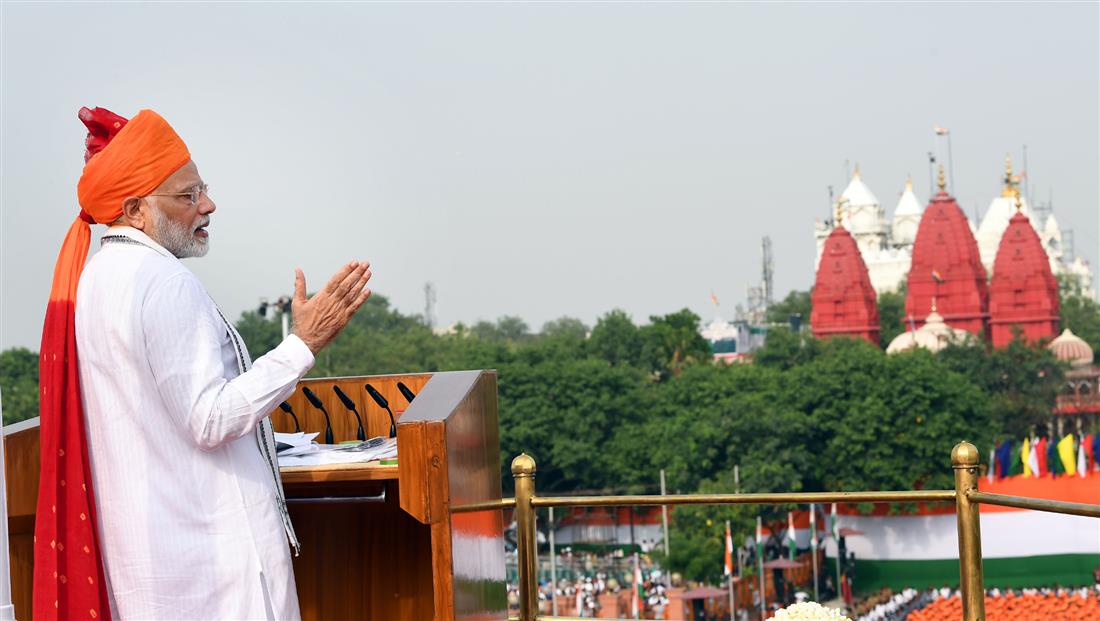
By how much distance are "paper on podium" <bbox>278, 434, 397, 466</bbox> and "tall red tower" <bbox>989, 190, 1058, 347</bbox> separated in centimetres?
6027

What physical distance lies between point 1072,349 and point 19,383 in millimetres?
38255

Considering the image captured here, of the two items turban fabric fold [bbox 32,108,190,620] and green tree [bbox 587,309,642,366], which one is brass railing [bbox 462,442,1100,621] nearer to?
turban fabric fold [bbox 32,108,190,620]

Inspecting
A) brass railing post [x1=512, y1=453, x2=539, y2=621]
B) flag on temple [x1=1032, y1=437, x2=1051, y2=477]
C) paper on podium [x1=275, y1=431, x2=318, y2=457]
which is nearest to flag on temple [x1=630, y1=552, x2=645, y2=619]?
flag on temple [x1=1032, y1=437, x2=1051, y2=477]

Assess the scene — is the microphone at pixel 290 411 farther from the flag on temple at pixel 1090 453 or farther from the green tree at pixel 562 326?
the green tree at pixel 562 326

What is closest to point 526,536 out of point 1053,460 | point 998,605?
point 998,605

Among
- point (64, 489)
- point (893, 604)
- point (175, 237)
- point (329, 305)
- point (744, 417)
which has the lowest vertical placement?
point (893, 604)

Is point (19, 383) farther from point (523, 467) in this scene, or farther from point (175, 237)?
point (175, 237)

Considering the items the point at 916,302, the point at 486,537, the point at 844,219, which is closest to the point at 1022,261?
the point at 916,302

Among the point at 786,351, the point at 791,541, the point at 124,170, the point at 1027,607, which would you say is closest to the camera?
the point at 124,170

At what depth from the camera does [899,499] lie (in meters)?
4.00

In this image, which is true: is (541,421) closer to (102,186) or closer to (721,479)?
(721,479)

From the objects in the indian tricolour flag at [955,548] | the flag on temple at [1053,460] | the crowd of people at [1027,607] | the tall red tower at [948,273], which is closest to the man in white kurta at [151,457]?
the crowd of people at [1027,607]

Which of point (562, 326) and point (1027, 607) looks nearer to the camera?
point (1027, 607)

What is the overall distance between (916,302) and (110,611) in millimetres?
62778
